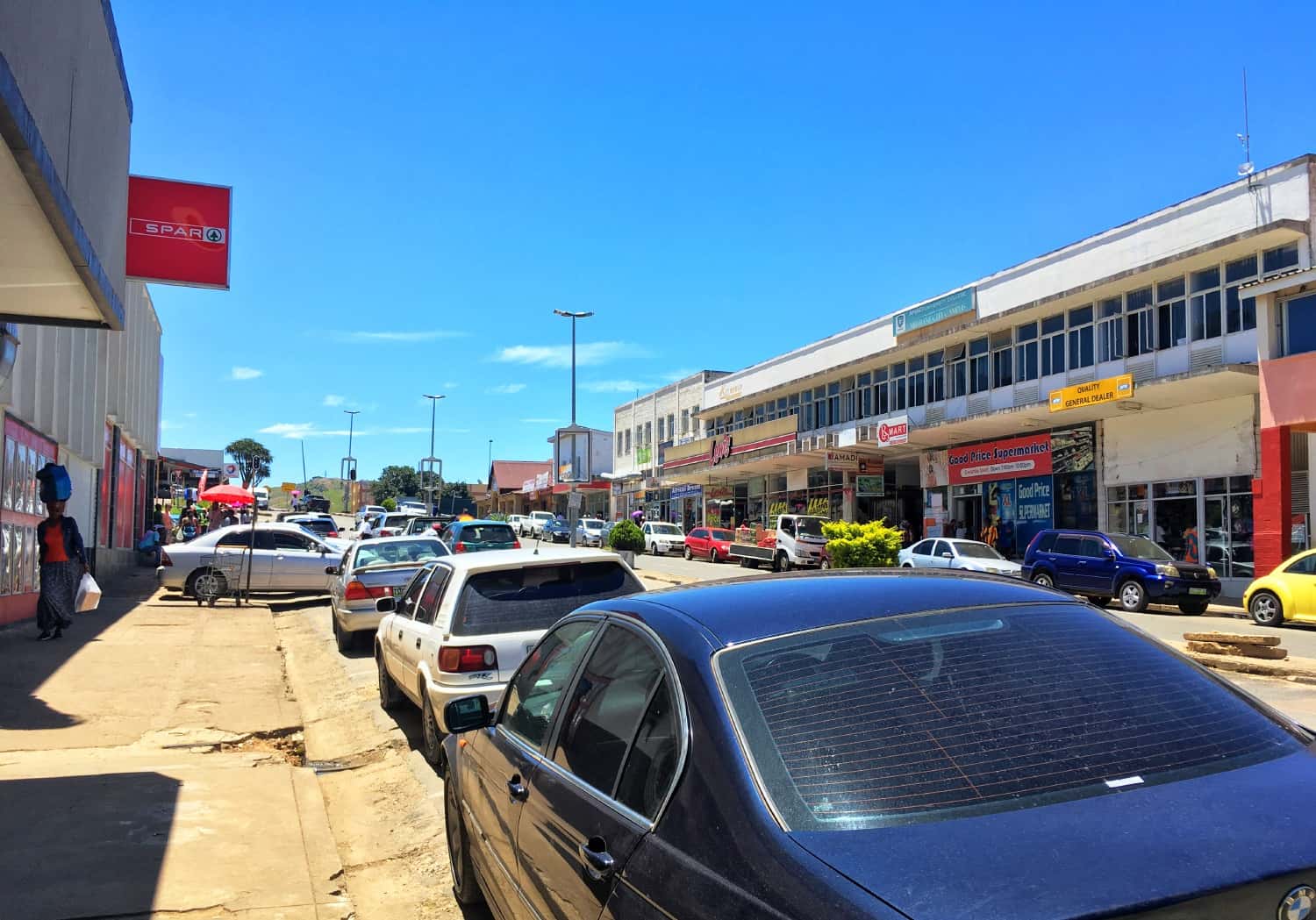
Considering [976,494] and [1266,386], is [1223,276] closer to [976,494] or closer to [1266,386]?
[1266,386]

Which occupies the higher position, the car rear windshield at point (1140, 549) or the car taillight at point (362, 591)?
the car rear windshield at point (1140, 549)

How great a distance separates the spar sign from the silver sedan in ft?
67.6

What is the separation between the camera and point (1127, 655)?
259cm

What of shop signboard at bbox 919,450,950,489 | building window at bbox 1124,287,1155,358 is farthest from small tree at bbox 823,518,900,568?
shop signboard at bbox 919,450,950,489

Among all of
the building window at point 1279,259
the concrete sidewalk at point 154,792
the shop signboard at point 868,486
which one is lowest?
the concrete sidewalk at point 154,792

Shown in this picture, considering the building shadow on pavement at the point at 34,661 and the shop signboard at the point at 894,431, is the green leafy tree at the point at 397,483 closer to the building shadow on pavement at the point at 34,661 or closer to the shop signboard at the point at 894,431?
the shop signboard at the point at 894,431

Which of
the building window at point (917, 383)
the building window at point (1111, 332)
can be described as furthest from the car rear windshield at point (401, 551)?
the building window at point (917, 383)

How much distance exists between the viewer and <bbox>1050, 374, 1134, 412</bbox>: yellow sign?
2314cm

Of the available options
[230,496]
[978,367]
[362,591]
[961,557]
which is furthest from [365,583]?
[978,367]

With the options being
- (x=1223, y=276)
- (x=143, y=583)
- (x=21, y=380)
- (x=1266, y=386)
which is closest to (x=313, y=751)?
(x=21, y=380)

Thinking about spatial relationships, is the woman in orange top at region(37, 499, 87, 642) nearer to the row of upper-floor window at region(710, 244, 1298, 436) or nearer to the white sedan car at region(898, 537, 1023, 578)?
the white sedan car at region(898, 537, 1023, 578)

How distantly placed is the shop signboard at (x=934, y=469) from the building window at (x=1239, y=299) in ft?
37.4

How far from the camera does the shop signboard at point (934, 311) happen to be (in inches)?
1213

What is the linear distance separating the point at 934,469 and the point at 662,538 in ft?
48.4
